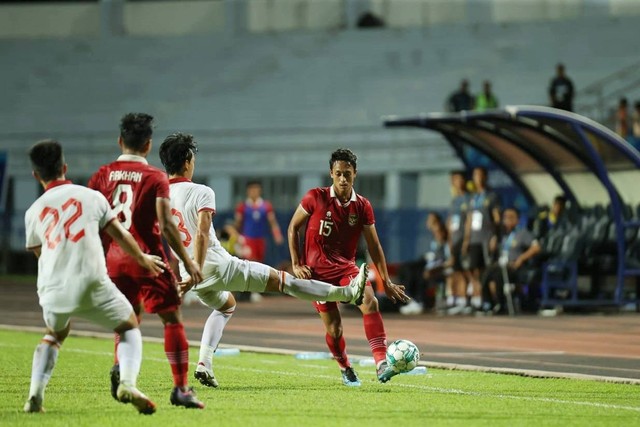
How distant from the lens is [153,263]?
353 inches

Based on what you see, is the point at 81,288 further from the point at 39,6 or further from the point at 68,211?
the point at 39,6

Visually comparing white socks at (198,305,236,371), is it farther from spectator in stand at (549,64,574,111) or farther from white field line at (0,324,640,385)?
spectator in stand at (549,64,574,111)

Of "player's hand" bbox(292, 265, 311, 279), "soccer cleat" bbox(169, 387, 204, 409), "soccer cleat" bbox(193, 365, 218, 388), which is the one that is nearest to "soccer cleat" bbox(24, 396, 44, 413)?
"soccer cleat" bbox(169, 387, 204, 409)

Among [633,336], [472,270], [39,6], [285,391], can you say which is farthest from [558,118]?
[39,6]

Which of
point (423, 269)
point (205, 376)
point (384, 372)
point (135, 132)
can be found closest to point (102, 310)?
point (135, 132)

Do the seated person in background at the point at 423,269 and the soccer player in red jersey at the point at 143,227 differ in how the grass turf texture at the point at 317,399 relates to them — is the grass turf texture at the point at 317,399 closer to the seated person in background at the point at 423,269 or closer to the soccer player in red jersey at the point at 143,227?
the soccer player in red jersey at the point at 143,227

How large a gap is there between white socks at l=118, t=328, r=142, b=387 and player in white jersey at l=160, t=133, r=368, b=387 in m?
1.74

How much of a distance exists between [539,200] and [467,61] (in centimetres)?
1989

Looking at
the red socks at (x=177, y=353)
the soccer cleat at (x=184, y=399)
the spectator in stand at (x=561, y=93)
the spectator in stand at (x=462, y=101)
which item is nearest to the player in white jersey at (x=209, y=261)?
the red socks at (x=177, y=353)

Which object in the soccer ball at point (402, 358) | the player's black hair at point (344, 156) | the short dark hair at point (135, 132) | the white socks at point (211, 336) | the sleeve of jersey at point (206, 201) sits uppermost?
the short dark hair at point (135, 132)

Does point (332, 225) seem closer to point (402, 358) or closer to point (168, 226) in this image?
point (402, 358)

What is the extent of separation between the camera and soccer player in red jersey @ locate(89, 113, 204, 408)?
9156 mm

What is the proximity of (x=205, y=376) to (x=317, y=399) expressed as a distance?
1.22 meters

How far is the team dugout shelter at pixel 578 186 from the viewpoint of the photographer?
72.5ft
